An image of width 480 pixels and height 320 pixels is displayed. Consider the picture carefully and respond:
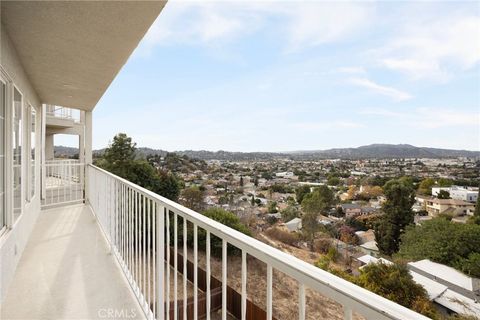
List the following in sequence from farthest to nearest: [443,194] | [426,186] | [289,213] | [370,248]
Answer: [426,186], [289,213], [443,194], [370,248]

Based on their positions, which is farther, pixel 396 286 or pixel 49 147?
pixel 396 286

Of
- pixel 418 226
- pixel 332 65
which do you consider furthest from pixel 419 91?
pixel 418 226

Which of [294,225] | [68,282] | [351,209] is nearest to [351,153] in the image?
[351,209]

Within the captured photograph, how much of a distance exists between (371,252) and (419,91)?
58.6 ft

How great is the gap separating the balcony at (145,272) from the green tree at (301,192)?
21848 millimetres

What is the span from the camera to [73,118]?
1077cm

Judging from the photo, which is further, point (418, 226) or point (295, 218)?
point (295, 218)

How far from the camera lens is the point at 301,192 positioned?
26.1 metres

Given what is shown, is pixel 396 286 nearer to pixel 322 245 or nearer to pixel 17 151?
pixel 322 245

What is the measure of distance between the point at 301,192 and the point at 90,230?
23636 mm

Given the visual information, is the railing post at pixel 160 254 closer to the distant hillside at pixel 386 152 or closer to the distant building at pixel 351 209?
the distant building at pixel 351 209

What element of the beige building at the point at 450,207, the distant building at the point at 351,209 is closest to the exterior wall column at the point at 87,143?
the distant building at the point at 351,209

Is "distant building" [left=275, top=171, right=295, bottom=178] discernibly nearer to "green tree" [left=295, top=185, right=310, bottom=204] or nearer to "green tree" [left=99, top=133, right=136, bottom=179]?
"green tree" [left=295, top=185, right=310, bottom=204]

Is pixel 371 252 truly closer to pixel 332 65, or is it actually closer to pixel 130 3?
pixel 332 65
